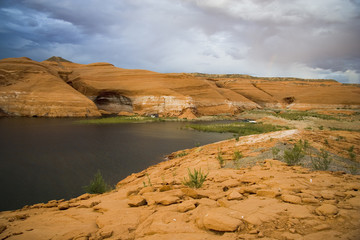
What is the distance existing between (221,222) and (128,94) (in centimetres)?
4093

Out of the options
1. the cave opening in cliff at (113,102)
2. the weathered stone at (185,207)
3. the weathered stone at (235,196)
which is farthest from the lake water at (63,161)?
the cave opening in cliff at (113,102)

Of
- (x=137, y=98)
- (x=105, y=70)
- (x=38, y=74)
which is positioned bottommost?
(x=137, y=98)

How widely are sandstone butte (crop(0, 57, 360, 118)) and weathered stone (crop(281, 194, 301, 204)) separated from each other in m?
32.6

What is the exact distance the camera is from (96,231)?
2725 millimetres

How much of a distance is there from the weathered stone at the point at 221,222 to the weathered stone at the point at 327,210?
0.95 metres

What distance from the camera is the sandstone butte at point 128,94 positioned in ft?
101

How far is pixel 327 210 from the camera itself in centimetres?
245

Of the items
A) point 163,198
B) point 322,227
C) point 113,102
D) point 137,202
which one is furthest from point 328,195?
point 113,102

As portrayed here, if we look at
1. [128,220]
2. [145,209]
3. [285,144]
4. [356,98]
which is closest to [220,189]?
[145,209]

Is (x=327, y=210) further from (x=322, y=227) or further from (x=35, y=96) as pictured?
(x=35, y=96)

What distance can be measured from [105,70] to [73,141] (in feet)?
118

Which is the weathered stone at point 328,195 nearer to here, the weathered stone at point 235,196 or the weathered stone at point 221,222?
the weathered stone at point 235,196

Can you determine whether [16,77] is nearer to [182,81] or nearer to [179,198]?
[182,81]

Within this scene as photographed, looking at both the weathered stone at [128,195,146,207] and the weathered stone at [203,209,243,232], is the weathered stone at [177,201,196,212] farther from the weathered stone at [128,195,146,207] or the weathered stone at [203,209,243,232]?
the weathered stone at [128,195,146,207]
